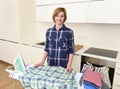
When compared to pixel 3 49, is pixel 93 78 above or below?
above

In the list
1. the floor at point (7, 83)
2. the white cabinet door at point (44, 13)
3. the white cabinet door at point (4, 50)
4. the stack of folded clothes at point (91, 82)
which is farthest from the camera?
the white cabinet door at point (4, 50)

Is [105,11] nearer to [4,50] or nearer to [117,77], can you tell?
[117,77]

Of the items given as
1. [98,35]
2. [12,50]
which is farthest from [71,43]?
[12,50]

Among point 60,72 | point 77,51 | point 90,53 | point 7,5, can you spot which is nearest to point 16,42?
point 7,5

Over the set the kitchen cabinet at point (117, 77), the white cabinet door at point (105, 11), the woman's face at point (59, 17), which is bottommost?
the kitchen cabinet at point (117, 77)

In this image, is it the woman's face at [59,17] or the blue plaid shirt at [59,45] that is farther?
the blue plaid shirt at [59,45]

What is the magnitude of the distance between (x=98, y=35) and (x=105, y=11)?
586 mm

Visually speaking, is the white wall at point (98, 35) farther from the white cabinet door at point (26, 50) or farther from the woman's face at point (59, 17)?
the woman's face at point (59, 17)

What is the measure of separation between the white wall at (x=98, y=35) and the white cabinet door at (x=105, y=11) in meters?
0.36

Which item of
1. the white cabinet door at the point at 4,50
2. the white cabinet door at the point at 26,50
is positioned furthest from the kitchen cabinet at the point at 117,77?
the white cabinet door at the point at 4,50

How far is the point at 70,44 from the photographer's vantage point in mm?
1621

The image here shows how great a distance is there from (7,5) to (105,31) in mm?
Result: 2303

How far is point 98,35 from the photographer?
8.04ft

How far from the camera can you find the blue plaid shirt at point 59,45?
1575 mm
